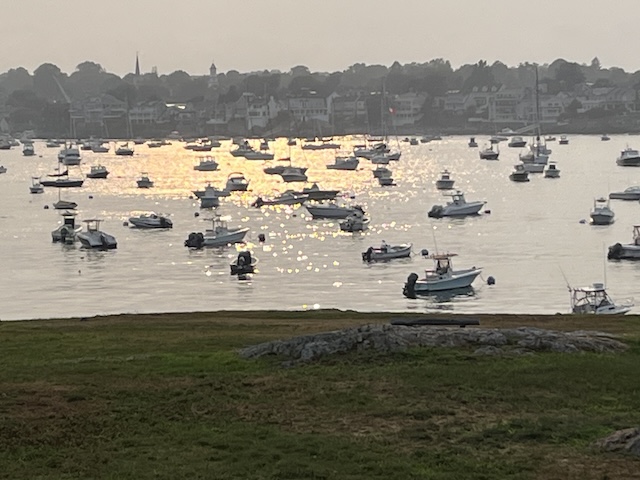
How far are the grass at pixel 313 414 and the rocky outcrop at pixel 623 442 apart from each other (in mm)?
191

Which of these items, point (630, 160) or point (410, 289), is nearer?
point (410, 289)

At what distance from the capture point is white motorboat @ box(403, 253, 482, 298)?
173 ft

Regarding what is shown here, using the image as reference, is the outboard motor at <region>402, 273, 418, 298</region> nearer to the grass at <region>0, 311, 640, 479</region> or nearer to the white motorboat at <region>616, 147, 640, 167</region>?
the grass at <region>0, 311, 640, 479</region>

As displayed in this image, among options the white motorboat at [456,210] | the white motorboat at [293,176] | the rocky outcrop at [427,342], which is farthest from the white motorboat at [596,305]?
the white motorboat at [293,176]

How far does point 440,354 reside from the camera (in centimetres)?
1956

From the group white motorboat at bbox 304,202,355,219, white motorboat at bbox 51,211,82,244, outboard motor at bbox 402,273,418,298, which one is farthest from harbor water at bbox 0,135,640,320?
white motorboat at bbox 304,202,355,219

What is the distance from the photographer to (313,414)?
53.0 feet

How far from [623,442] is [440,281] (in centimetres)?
3902

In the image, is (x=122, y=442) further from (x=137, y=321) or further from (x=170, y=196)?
(x=170, y=196)

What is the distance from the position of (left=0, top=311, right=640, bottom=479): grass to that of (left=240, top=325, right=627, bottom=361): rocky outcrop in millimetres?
347

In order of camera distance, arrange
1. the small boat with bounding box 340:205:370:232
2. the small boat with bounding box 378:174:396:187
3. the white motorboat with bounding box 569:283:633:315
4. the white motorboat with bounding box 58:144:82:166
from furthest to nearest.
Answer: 1. the white motorboat with bounding box 58:144:82:166
2. the small boat with bounding box 378:174:396:187
3. the small boat with bounding box 340:205:370:232
4. the white motorboat with bounding box 569:283:633:315

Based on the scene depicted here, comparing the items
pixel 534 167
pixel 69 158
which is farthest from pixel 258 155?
pixel 534 167

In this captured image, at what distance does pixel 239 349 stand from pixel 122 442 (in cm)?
674

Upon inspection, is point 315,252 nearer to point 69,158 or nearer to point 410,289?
point 410,289
